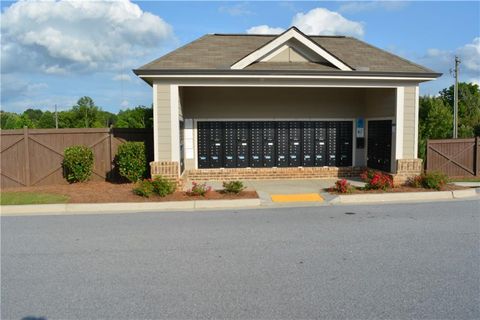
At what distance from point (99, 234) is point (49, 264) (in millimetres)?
1857

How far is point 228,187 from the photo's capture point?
11820 mm

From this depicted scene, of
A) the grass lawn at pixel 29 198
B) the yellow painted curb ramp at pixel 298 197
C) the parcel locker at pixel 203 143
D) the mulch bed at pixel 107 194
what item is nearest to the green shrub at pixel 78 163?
the mulch bed at pixel 107 194

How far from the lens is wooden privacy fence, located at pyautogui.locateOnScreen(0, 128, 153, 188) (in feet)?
45.8

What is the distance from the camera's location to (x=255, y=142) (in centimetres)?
1600

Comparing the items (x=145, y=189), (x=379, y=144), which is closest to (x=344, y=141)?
(x=379, y=144)

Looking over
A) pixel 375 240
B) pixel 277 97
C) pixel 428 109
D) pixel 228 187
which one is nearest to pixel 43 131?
pixel 228 187

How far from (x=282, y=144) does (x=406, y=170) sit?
185 inches

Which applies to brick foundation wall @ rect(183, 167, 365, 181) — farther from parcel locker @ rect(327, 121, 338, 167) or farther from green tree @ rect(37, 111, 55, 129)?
green tree @ rect(37, 111, 55, 129)

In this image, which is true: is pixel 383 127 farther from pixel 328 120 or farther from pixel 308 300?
pixel 308 300

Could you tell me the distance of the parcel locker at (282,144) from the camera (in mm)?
16094

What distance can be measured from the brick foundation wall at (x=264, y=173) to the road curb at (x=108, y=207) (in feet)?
15.7

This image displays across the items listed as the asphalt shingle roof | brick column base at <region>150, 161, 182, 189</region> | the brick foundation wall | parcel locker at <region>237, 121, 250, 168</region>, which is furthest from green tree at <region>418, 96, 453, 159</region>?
brick column base at <region>150, 161, 182, 189</region>

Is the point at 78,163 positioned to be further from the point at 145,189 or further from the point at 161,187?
the point at 161,187

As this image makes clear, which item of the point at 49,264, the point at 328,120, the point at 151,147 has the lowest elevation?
the point at 49,264
